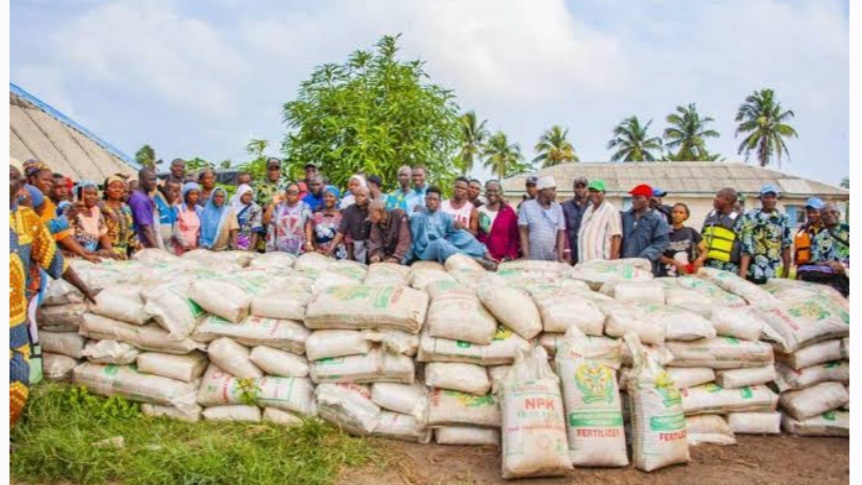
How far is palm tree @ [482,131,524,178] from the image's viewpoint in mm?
36594

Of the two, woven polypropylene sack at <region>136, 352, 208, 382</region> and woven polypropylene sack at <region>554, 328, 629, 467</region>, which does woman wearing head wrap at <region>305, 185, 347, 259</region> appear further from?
woven polypropylene sack at <region>554, 328, 629, 467</region>

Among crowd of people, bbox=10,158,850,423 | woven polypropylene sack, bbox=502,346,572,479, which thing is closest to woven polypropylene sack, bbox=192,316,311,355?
woven polypropylene sack, bbox=502,346,572,479

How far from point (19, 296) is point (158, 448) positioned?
1.09 meters

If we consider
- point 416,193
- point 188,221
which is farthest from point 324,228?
point 188,221

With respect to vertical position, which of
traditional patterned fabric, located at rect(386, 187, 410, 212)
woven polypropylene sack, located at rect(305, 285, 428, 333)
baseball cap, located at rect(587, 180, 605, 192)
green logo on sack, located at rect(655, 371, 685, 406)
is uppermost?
baseball cap, located at rect(587, 180, 605, 192)

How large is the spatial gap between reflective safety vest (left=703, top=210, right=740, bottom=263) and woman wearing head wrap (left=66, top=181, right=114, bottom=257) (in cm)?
510

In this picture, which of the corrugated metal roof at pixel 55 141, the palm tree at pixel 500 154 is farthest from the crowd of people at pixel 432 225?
the palm tree at pixel 500 154

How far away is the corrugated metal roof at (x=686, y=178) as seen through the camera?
76.0 feet

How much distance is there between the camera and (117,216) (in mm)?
6000

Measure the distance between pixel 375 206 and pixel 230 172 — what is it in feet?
26.0

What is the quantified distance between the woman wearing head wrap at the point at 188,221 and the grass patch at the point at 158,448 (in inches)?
111

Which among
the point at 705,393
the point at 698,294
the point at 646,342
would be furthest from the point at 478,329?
the point at 698,294

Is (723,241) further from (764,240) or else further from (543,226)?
(543,226)

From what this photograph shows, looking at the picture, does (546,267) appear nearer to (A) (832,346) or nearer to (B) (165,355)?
(A) (832,346)
